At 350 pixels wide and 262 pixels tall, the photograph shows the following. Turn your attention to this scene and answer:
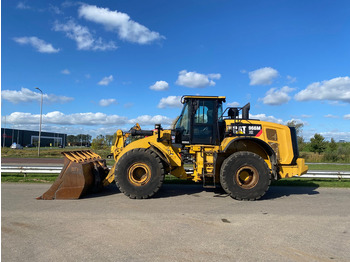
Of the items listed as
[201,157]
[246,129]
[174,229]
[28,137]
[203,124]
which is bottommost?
[174,229]

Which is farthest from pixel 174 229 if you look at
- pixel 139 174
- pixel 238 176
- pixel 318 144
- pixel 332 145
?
pixel 332 145

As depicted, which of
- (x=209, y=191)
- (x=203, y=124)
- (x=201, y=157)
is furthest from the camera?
(x=209, y=191)

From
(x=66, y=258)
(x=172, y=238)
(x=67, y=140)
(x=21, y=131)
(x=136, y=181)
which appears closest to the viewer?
(x=66, y=258)

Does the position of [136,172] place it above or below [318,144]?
below

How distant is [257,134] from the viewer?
773 cm

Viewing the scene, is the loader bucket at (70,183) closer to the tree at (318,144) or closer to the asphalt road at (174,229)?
the asphalt road at (174,229)

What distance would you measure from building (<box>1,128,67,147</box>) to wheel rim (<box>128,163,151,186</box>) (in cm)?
7832

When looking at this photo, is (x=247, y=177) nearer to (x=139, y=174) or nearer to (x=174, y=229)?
(x=139, y=174)

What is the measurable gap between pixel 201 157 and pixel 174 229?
3.20 metres

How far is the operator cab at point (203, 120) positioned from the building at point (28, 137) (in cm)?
7855

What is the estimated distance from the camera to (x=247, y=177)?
7336 millimetres

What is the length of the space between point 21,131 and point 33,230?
9351cm

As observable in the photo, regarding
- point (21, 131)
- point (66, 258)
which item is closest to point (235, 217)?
point (66, 258)

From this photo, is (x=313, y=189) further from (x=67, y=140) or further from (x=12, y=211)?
(x=67, y=140)
